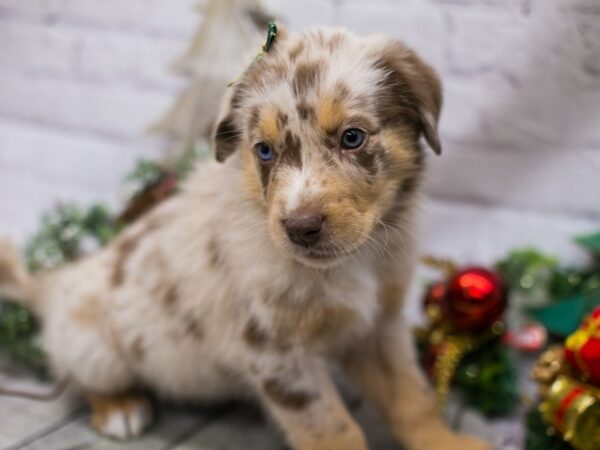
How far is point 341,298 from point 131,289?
3.33 ft

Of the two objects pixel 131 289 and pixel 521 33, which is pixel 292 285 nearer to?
pixel 131 289

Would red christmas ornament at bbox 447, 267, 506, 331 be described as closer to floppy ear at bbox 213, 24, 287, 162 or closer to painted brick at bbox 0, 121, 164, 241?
floppy ear at bbox 213, 24, 287, 162

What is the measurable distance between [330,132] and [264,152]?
260mm

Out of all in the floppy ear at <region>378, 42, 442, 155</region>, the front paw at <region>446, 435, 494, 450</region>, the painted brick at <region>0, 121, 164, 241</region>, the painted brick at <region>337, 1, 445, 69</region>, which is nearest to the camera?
the floppy ear at <region>378, 42, 442, 155</region>

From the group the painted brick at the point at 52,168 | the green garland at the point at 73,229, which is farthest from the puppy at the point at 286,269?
the painted brick at the point at 52,168

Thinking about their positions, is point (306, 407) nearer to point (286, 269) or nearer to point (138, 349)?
point (286, 269)

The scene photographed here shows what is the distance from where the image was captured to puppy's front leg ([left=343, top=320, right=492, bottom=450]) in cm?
276

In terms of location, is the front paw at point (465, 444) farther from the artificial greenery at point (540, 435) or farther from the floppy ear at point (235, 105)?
the floppy ear at point (235, 105)

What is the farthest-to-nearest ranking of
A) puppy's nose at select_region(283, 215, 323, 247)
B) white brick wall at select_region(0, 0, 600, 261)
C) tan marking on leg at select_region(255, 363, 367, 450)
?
white brick wall at select_region(0, 0, 600, 261) < tan marking on leg at select_region(255, 363, 367, 450) < puppy's nose at select_region(283, 215, 323, 247)

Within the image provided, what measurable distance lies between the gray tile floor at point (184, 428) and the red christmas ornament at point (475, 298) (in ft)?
1.40

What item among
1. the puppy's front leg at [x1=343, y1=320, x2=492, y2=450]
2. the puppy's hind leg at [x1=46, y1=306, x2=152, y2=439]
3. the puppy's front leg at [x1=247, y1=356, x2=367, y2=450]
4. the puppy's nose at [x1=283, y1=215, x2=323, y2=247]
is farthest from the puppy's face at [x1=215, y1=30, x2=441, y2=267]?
the puppy's hind leg at [x1=46, y1=306, x2=152, y2=439]

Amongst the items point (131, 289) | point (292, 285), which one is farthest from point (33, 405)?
point (292, 285)

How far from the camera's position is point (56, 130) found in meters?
4.45

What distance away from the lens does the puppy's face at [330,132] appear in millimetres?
2213
